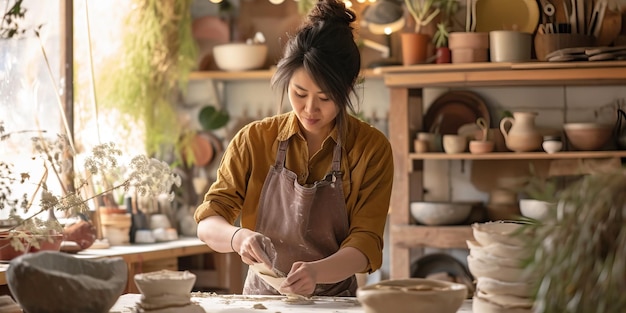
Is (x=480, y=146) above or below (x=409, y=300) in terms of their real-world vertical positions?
above

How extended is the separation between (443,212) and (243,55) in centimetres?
157

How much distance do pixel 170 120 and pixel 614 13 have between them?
Result: 2.53 m

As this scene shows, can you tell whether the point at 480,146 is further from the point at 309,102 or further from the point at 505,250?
the point at 505,250

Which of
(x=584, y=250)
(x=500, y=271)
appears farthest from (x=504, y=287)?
(x=584, y=250)

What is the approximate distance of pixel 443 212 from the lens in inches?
213

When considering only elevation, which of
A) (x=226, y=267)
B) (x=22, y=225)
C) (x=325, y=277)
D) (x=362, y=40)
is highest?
(x=362, y=40)

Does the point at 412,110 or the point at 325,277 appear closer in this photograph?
the point at 325,277

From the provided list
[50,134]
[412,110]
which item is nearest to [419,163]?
[412,110]

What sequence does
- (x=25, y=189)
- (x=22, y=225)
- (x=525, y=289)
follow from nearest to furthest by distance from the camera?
(x=525, y=289) → (x=22, y=225) → (x=25, y=189)

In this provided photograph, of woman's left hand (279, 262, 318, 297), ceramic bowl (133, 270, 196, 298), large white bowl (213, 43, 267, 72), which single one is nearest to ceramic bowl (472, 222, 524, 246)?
woman's left hand (279, 262, 318, 297)

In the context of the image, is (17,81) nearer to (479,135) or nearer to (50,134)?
(50,134)

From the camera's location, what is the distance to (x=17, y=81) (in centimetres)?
494

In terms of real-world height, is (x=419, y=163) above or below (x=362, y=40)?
below

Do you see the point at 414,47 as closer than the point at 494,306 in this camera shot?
No
